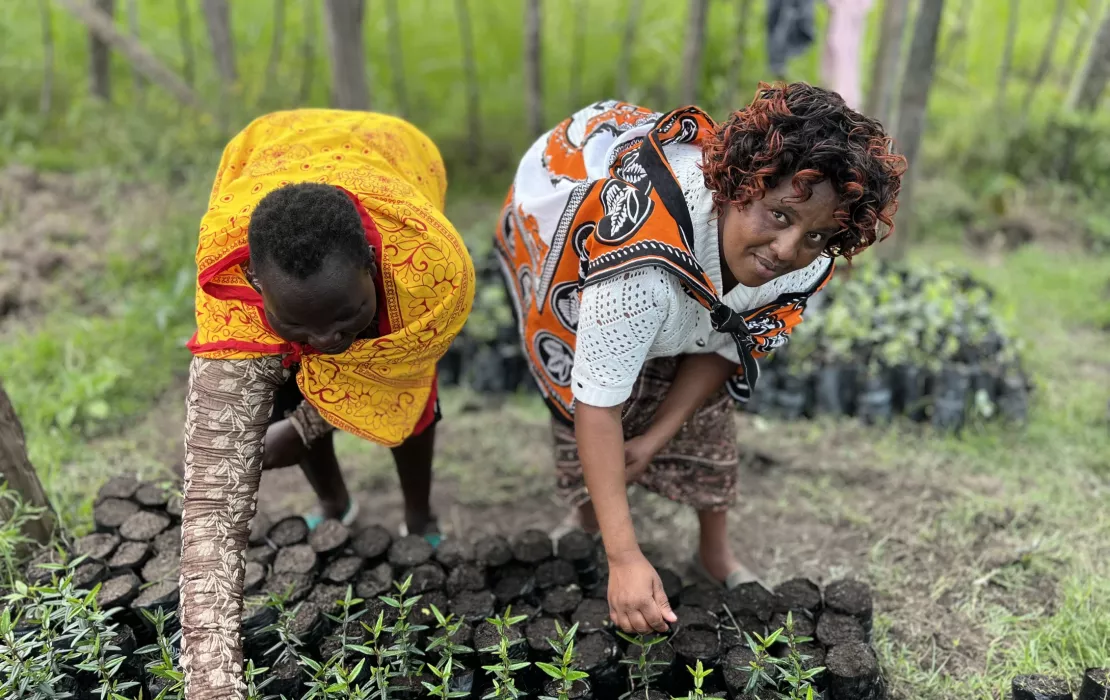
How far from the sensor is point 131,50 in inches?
185

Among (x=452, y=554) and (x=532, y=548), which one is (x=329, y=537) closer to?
(x=452, y=554)

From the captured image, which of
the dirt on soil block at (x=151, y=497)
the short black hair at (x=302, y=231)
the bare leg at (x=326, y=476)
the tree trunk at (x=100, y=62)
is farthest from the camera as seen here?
the tree trunk at (x=100, y=62)

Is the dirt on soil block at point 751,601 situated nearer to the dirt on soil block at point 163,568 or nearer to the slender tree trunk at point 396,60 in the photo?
the dirt on soil block at point 163,568

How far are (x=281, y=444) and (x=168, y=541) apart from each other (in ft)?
1.22

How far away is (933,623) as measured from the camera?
2188 millimetres

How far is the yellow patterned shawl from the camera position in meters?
1.59

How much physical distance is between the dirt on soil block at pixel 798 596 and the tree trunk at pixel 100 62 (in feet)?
17.7

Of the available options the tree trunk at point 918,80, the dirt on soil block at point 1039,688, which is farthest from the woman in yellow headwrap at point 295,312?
the tree trunk at point 918,80

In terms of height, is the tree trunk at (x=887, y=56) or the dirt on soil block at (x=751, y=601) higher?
the tree trunk at (x=887, y=56)

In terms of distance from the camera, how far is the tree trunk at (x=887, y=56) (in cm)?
388

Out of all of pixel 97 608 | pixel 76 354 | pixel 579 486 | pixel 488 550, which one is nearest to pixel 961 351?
pixel 579 486

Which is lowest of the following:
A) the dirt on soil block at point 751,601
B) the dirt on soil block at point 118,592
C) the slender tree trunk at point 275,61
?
the dirt on soil block at point 751,601

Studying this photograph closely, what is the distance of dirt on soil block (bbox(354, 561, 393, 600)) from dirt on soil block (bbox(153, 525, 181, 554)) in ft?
1.53

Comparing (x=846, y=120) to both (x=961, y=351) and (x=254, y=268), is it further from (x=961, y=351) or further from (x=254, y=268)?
(x=961, y=351)
